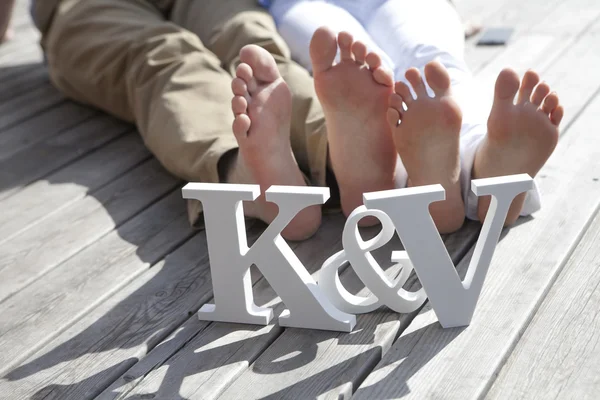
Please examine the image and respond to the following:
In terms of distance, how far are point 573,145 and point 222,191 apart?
839 mm

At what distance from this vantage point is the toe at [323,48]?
114 centimetres

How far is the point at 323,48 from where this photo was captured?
3.76 ft

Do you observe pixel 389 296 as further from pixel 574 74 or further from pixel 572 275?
pixel 574 74

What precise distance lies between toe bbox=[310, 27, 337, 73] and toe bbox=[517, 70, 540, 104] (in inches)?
11.0

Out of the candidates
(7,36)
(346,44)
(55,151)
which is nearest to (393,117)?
(346,44)

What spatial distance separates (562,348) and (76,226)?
0.89 m

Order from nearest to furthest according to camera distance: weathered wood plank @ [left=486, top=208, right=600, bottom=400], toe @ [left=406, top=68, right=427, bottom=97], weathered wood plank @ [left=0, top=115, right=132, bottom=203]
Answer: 1. weathered wood plank @ [left=486, top=208, right=600, bottom=400]
2. toe @ [left=406, top=68, right=427, bottom=97]
3. weathered wood plank @ [left=0, top=115, right=132, bottom=203]

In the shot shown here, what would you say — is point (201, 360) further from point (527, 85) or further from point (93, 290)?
point (527, 85)

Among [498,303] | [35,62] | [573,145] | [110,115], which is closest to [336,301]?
[498,303]

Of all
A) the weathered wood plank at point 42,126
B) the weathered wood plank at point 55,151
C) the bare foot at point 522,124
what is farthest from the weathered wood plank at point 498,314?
the weathered wood plank at point 42,126

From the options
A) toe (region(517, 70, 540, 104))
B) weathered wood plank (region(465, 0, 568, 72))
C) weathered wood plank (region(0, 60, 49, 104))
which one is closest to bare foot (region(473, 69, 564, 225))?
toe (region(517, 70, 540, 104))

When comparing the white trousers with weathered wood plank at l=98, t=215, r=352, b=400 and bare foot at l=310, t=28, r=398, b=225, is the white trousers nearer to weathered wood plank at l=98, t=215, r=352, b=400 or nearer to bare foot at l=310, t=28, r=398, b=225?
bare foot at l=310, t=28, r=398, b=225

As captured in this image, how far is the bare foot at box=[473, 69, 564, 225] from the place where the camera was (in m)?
1.12

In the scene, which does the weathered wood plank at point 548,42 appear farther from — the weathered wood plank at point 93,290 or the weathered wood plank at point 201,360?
the weathered wood plank at point 201,360
